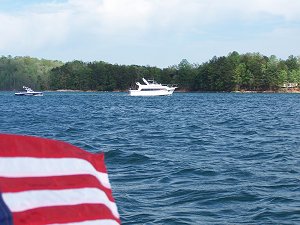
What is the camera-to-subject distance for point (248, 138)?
26047 millimetres

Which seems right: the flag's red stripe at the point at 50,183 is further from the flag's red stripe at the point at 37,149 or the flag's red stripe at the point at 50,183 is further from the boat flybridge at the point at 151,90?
the boat flybridge at the point at 151,90

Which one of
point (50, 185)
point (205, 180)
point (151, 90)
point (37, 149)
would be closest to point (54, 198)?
point (50, 185)

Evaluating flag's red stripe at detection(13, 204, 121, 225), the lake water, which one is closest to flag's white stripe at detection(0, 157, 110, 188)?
flag's red stripe at detection(13, 204, 121, 225)

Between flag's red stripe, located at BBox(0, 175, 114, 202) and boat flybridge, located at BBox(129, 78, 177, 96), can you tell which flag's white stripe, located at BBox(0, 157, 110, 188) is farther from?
boat flybridge, located at BBox(129, 78, 177, 96)

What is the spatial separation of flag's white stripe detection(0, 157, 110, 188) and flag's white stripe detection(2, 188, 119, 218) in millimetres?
113

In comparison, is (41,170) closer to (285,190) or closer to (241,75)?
(285,190)

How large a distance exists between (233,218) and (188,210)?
101 cm

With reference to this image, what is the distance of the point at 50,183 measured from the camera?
10.9 ft

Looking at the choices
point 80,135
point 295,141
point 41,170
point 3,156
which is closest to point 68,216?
point 41,170

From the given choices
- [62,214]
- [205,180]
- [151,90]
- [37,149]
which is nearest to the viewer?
[62,214]

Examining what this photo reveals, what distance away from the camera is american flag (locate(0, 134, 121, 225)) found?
10.1 ft

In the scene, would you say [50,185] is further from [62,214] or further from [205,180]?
[205,180]

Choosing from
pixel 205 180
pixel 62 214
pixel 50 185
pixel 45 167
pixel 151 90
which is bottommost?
pixel 205 180

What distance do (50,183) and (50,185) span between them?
16mm
